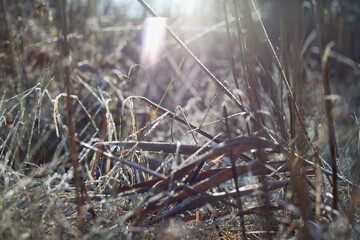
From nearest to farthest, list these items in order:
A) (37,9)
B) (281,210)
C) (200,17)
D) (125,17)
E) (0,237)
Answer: (0,237), (281,210), (37,9), (125,17), (200,17)

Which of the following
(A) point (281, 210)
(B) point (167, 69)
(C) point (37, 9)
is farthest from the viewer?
(B) point (167, 69)

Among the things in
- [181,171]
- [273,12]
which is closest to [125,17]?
[273,12]

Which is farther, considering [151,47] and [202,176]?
[151,47]

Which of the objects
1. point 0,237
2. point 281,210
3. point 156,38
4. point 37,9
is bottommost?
point 281,210

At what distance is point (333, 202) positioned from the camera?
0.70 m

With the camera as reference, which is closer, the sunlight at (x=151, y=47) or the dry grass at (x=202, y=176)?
the dry grass at (x=202, y=176)

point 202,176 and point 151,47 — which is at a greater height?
point 151,47

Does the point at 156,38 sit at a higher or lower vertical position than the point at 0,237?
higher

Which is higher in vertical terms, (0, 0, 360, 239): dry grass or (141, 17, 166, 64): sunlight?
(141, 17, 166, 64): sunlight

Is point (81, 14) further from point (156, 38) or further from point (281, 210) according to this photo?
point (281, 210)

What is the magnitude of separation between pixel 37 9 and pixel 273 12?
3.56 metres

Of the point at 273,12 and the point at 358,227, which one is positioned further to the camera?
the point at 273,12

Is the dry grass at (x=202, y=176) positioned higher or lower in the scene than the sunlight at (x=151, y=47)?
lower

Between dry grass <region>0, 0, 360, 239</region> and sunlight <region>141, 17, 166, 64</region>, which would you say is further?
sunlight <region>141, 17, 166, 64</region>
